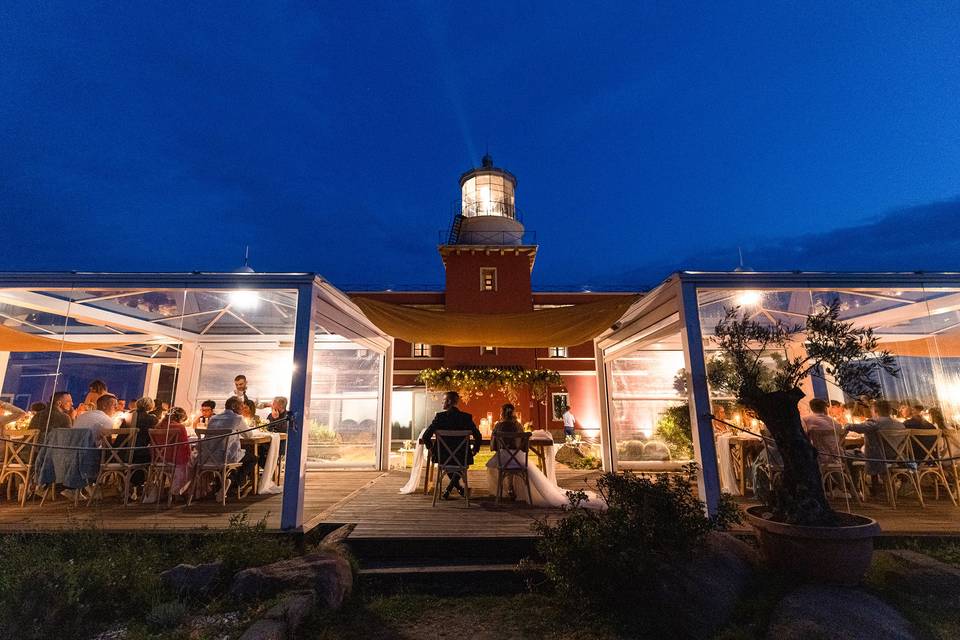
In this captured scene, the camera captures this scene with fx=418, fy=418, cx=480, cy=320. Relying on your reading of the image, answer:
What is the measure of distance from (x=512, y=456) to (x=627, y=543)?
2.24 meters

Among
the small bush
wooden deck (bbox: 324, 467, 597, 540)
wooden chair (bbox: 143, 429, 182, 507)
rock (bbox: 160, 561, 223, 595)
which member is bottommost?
the small bush

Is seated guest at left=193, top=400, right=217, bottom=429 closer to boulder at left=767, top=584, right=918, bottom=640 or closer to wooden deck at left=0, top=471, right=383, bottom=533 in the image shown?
wooden deck at left=0, top=471, right=383, bottom=533

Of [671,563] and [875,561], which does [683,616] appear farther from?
[875,561]

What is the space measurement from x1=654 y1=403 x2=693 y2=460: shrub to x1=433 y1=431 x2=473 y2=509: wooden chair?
13.7 feet

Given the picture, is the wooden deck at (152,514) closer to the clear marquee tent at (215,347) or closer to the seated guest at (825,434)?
the clear marquee tent at (215,347)

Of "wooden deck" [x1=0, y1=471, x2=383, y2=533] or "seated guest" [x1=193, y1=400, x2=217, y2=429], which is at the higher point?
"seated guest" [x1=193, y1=400, x2=217, y2=429]

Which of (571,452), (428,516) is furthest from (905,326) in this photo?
(571,452)

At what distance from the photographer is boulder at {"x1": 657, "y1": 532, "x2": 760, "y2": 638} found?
2578 millimetres

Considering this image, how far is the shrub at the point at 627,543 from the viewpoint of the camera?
109 inches

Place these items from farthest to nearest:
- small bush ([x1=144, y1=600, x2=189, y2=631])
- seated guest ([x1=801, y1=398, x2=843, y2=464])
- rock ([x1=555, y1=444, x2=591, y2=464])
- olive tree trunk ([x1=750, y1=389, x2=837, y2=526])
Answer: rock ([x1=555, y1=444, x2=591, y2=464]) → seated guest ([x1=801, y1=398, x2=843, y2=464]) → olive tree trunk ([x1=750, y1=389, x2=837, y2=526]) → small bush ([x1=144, y1=600, x2=189, y2=631])

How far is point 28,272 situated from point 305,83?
3199 inches

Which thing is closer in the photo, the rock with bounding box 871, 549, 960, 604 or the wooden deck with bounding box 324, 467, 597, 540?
the rock with bounding box 871, 549, 960, 604

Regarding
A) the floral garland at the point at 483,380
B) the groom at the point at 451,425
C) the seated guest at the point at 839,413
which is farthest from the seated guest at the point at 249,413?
the seated guest at the point at 839,413

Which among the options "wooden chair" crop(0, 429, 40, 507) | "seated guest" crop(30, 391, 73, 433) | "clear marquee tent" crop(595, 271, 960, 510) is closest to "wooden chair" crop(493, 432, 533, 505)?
"clear marquee tent" crop(595, 271, 960, 510)
